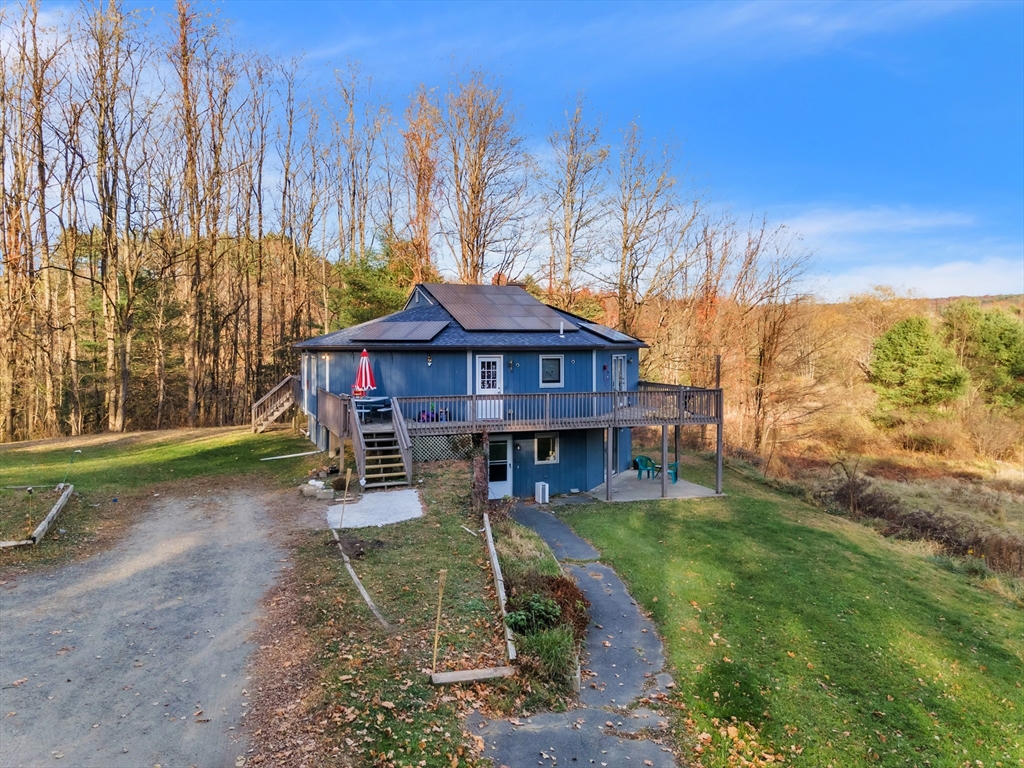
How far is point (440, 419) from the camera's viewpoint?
16.0 m

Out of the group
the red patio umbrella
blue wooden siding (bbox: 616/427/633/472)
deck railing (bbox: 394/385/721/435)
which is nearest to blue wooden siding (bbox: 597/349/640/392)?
deck railing (bbox: 394/385/721/435)

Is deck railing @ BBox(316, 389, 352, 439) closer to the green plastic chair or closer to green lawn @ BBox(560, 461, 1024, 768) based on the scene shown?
green lawn @ BBox(560, 461, 1024, 768)

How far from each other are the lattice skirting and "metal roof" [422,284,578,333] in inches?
146

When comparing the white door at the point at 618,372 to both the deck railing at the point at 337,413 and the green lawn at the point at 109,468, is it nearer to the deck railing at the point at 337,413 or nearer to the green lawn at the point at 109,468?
the deck railing at the point at 337,413

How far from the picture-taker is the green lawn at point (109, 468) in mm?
11250

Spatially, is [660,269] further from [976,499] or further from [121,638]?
[121,638]

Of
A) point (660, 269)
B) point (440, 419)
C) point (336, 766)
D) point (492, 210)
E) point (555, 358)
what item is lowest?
point (336, 766)

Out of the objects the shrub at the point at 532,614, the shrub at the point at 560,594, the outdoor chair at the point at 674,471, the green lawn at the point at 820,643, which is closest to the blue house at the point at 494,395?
the outdoor chair at the point at 674,471

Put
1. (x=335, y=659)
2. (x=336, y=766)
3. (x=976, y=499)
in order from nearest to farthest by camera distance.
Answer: (x=336, y=766), (x=335, y=659), (x=976, y=499)

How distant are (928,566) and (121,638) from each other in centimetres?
1732

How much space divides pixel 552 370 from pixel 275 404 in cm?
1405

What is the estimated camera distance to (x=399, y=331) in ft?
55.4

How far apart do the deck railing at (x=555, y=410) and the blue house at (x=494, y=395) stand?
32 mm

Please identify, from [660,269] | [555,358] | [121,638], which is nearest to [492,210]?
[660,269]
